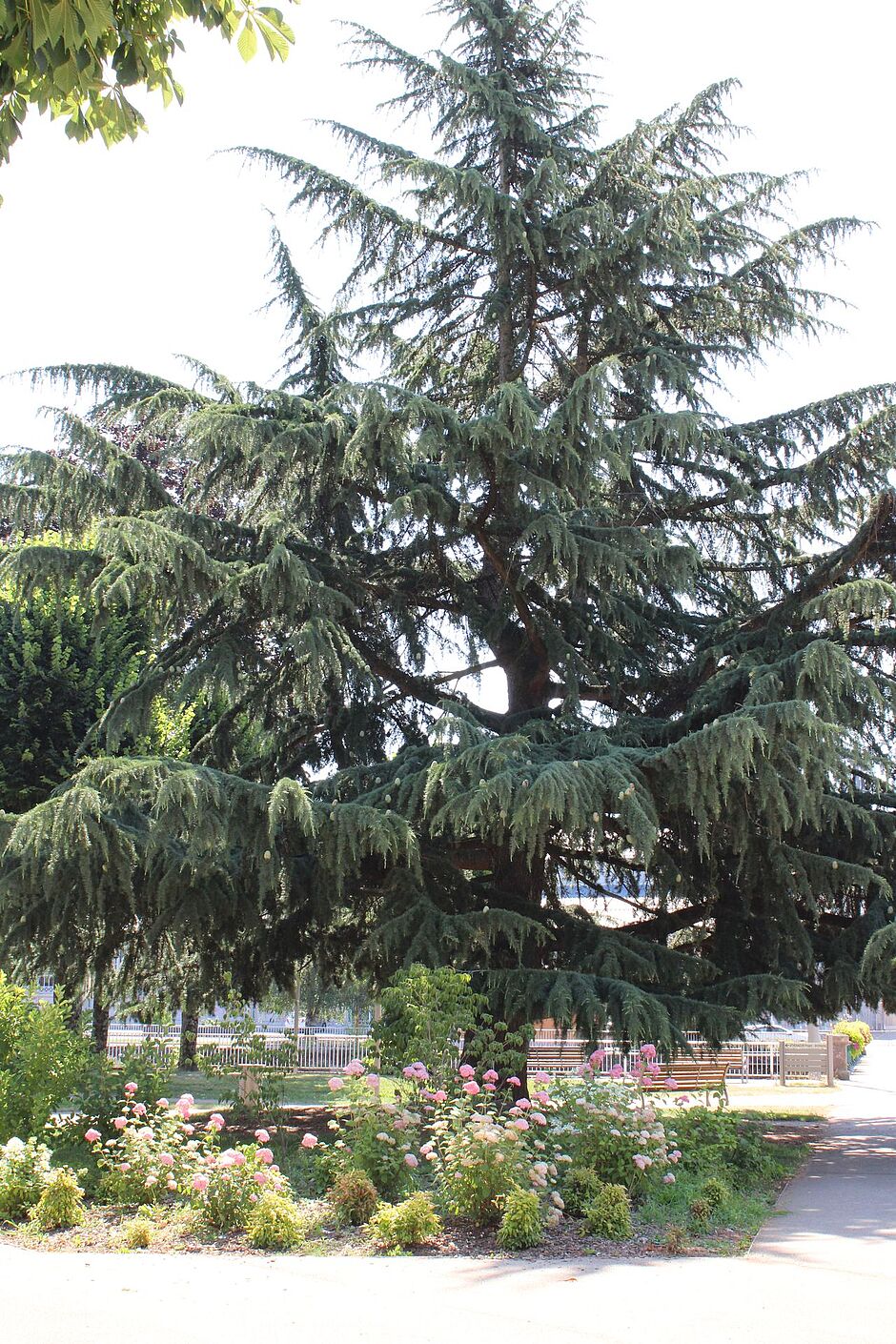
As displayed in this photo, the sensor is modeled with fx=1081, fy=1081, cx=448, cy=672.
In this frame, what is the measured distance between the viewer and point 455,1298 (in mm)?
5258

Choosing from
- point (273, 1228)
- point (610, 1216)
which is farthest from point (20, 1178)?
point (610, 1216)

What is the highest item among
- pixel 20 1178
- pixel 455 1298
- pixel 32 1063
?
pixel 32 1063

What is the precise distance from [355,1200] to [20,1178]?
2.21 metres

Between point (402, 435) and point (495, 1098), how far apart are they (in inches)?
242

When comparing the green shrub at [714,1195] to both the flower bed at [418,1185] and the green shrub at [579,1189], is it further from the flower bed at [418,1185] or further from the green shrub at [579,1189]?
the green shrub at [579,1189]

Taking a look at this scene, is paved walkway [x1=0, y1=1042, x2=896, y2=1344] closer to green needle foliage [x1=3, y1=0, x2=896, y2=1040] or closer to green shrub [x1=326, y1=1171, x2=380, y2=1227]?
green shrub [x1=326, y1=1171, x2=380, y2=1227]

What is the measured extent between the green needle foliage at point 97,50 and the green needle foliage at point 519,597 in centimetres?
433

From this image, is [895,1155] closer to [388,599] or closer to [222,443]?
[388,599]

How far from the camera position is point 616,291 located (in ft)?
41.0

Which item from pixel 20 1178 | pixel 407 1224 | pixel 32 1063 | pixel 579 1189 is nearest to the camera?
pixel 407 1224

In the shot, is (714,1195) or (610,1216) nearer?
(610,1216)

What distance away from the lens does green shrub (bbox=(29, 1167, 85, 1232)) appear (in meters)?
6.64

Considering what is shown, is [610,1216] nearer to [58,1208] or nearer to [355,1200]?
[355,1200]

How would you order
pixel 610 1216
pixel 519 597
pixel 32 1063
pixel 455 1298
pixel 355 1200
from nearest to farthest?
pixel 455 1298
pixel 610 1216
pixel 355 1200
pixel 32 1063
pixel 519 597
